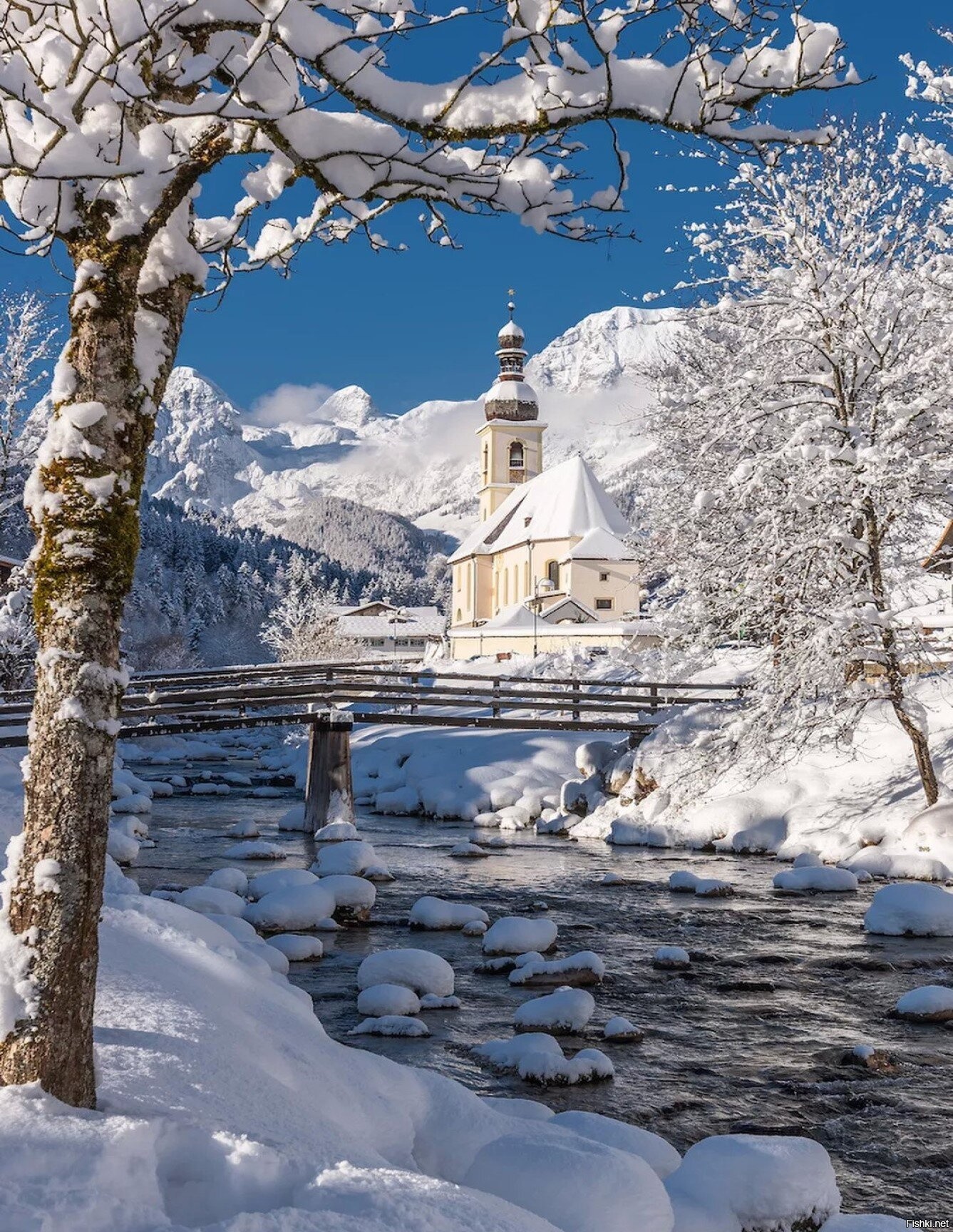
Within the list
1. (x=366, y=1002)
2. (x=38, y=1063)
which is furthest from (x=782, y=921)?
(x=38, y=1063)

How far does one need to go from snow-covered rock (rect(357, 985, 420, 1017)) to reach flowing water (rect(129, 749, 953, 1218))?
0.46 ft

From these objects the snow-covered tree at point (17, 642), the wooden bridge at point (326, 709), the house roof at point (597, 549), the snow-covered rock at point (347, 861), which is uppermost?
the house roof at point (597, 549)

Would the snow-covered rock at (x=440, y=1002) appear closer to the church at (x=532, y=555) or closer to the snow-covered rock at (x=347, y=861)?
the snow-covered rock at (x=347, y=861)

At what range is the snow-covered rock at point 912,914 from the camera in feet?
37.8

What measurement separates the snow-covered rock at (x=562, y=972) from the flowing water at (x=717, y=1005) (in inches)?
6.2

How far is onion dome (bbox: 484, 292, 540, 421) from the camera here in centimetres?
9112

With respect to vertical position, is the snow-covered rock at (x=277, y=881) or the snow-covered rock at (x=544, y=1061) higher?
the snow-covered rock at (x=277, y=881)

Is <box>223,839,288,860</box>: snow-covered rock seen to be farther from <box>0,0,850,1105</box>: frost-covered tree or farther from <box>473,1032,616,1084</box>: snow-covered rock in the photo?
<box>0,0,850,1105</box>: frost-covered tree

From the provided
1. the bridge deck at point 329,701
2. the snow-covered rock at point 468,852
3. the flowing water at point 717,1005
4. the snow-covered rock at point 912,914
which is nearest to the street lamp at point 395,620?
the bridge deck at point 329,701

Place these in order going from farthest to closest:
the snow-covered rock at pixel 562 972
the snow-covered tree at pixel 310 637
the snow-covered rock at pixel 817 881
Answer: the snow-covered tree at pixel 310 637 < the snow-covered rock at pixel 817 881 < the snow-covered rock at pixel 562 972

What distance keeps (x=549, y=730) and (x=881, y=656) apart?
12560 millimetres

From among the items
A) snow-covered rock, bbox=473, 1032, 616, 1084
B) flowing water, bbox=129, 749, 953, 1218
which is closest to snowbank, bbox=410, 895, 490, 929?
flowing water, bbox=129, 749, 953, 1218

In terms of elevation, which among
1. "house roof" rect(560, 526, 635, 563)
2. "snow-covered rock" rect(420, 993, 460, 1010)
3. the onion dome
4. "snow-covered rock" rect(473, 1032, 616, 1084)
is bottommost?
"snow-covered rock" rect(420, 993, 460, 1010)

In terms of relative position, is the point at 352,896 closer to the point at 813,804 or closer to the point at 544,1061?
the point at 544,1061
